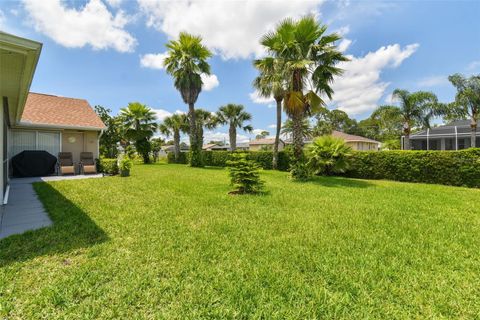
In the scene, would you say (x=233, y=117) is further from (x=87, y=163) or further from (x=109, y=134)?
(x=87, y=163)

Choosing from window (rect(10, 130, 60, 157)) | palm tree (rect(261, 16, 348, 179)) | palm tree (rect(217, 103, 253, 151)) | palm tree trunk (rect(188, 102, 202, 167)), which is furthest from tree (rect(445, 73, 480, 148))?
window (rect(10, 130, 60, 157))

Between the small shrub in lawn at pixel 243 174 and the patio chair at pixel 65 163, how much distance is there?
28.5 feet

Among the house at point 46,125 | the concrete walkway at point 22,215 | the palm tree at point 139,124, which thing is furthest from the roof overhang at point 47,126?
the palm tree at point 139,124

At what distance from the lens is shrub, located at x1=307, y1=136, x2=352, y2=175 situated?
36.6ft

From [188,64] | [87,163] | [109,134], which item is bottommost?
[87,163]

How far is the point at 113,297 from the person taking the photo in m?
2.23

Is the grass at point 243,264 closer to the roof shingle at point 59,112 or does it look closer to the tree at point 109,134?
the roof shingle at point 59,112

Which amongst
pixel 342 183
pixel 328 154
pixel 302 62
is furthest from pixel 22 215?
pixel 328 154

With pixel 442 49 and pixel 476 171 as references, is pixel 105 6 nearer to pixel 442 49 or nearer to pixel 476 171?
pixel 442 49

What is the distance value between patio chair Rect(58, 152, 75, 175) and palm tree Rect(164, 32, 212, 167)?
9.75 metres

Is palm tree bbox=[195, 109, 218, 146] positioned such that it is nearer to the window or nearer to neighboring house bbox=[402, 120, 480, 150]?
the window

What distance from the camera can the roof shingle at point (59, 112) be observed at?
38.0ft

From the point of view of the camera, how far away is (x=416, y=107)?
2195 centimetres

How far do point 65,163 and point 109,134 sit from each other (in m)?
15.0
